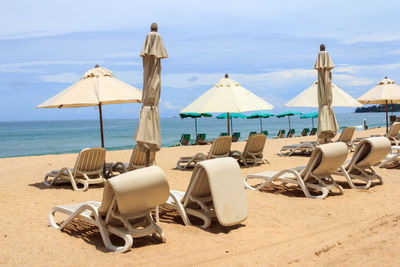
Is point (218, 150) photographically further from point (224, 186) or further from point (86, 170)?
point (224, 186)

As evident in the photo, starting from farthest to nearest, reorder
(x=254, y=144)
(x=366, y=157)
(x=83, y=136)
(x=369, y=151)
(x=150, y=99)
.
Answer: (x=83, y=136) → (x=254, y=144) → (x=369, y=151) → (x=366, y=157) → (x=150, y=99)

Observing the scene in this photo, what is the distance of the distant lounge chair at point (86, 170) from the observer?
291 inches

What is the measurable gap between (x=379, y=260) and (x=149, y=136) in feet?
13.5

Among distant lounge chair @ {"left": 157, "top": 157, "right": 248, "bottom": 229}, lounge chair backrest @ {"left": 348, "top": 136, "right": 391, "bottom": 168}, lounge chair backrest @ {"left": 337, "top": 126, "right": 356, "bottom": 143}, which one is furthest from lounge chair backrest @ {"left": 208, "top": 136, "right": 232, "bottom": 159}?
distant lounge chair @ {"left": 157, "top": 157, "right": 248, "bottom": 229}

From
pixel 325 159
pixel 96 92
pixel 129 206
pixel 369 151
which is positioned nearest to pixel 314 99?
pixel 369 151

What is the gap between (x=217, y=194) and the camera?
462cm

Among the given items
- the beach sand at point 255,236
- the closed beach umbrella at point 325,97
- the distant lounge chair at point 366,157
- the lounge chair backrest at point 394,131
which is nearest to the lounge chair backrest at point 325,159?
the beach sand at point 255,236

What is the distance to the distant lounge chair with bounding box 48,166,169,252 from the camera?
3.94 m

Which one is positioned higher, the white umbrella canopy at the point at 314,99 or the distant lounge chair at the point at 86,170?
the white umbrella canopy at the point at 314,99

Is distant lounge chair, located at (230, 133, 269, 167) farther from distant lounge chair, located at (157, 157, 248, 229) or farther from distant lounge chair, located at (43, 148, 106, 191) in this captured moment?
distant lounge chair, located at (157, 157, 248, 229)

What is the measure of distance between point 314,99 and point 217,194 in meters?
7.54

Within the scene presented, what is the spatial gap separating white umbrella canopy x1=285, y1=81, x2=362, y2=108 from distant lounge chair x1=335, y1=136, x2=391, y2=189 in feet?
12.7

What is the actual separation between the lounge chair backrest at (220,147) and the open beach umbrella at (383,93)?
7781 millimetres

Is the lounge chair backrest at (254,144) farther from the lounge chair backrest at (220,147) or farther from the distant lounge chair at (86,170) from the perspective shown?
the distant lounge chair at (86,170)
